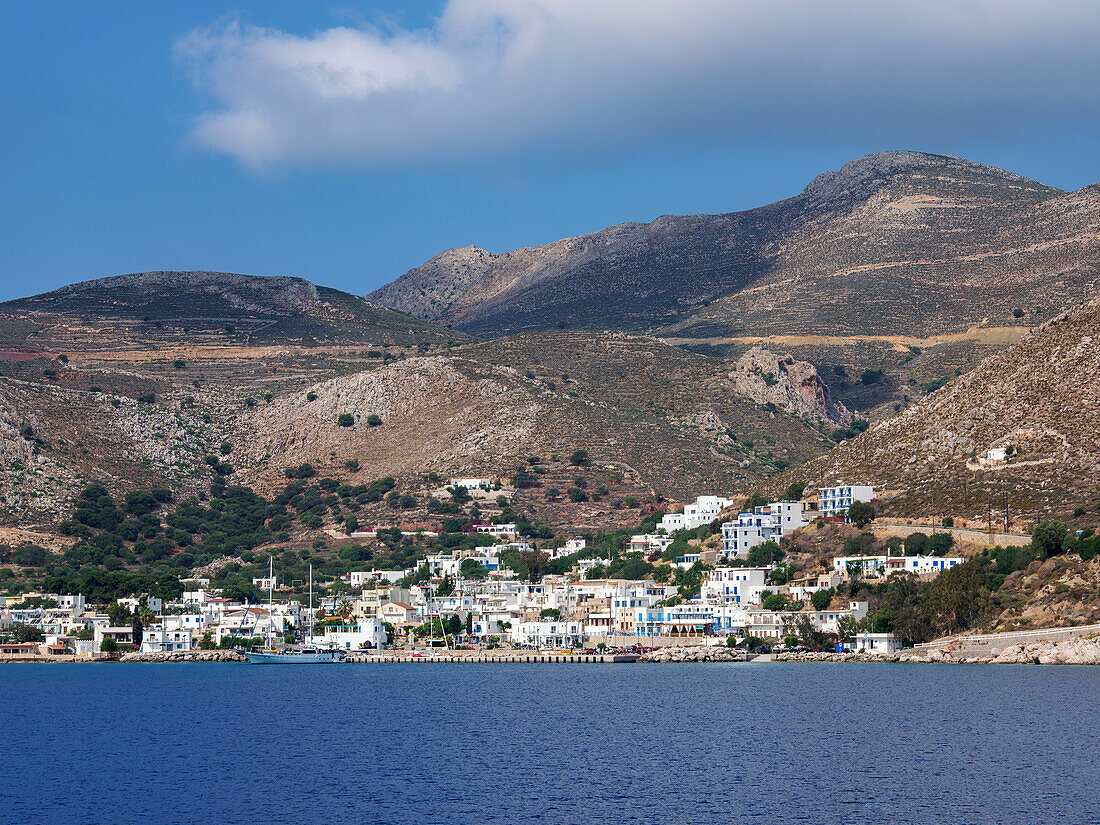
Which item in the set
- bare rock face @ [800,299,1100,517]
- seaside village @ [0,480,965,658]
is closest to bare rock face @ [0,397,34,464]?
seaside village @ [0,480,965,658]

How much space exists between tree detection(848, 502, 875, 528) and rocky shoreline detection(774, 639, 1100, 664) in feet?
→ 41.0

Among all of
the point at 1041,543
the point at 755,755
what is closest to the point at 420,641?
the point at 1041,543

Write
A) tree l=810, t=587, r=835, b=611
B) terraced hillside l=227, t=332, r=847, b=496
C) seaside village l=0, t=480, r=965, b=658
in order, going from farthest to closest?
terraced hillside l=227, t=332, r=847, b=496, seaside village l=0, t=480, r=965, b=658, tree l=810, t=587, r=835, b=611

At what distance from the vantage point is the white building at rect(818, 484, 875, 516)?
120m

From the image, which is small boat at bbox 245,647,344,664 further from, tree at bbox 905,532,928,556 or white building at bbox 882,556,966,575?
tree at bbox 905,532,928,556

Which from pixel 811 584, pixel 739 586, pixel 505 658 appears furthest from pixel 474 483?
pixel 811 584

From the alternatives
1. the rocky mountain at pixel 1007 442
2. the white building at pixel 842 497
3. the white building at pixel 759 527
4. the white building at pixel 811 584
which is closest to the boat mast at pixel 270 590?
the white building at pixel 759 527

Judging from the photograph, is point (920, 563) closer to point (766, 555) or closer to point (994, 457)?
point (994, 457)

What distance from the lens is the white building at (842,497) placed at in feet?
393

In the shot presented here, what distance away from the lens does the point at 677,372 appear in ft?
652

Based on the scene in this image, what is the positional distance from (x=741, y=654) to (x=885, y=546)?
11.9 m

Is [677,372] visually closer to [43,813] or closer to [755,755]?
[755,755]

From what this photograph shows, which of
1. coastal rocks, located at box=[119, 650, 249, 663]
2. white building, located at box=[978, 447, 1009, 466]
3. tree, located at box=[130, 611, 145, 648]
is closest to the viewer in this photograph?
white building, located at box=[978, 447, 1009, 466]

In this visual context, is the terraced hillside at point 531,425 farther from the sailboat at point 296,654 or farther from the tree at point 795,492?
the sailboat at point 296,654
